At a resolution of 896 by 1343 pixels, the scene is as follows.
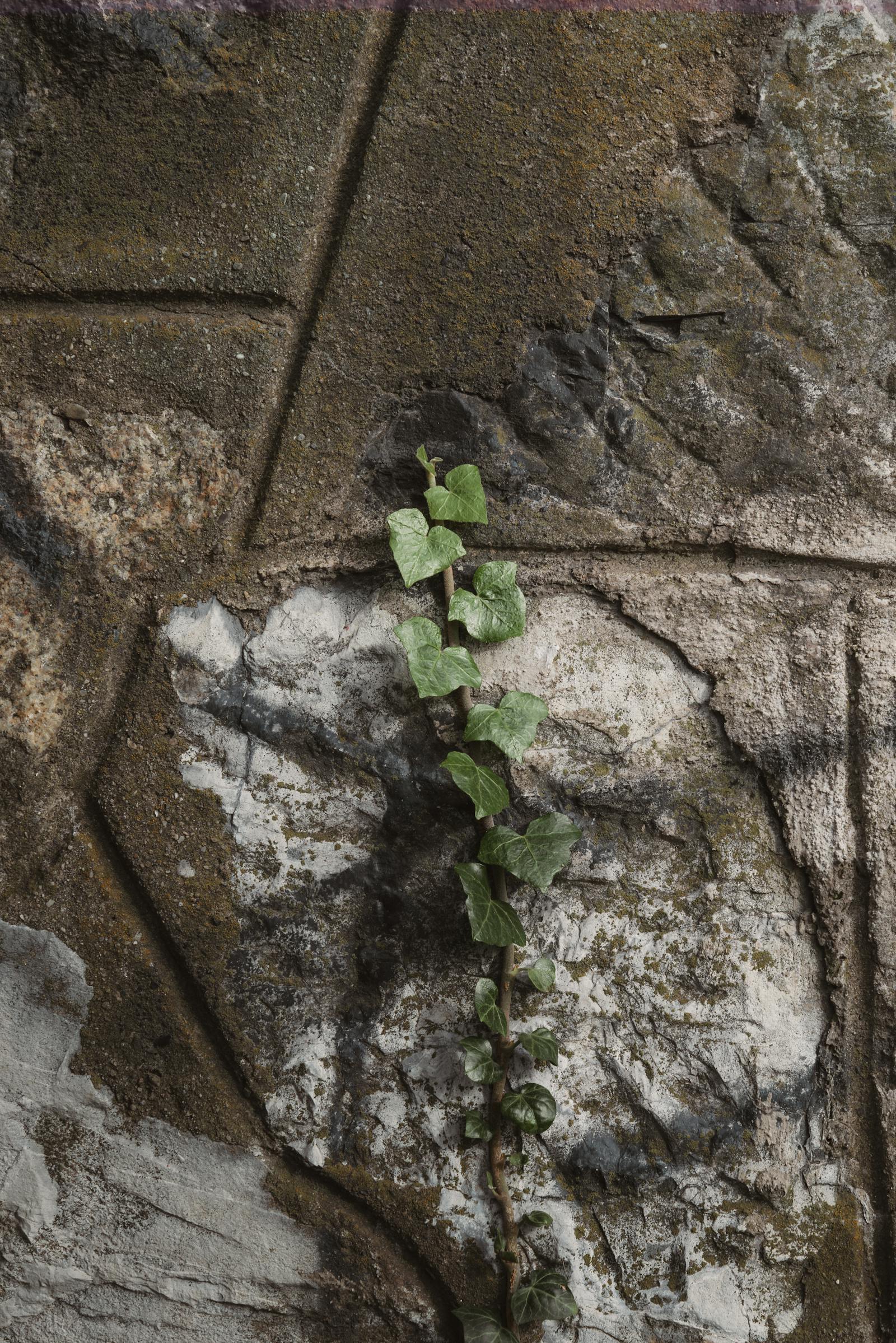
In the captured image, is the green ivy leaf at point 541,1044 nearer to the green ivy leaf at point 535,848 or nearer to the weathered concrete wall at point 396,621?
the weathered concrete wall at point 396,621

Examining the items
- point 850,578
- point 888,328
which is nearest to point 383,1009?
point 850,578

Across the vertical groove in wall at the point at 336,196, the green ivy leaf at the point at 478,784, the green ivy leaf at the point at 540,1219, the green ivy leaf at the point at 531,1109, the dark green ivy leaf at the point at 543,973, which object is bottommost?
the green ivy leaf at the point at 540,1219

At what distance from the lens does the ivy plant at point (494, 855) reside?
0.95m

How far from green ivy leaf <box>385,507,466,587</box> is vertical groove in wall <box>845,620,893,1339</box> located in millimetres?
473

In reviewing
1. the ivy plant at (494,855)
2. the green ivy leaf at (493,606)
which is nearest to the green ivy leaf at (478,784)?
the ivy plant at (494,855)

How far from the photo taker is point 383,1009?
100 cm

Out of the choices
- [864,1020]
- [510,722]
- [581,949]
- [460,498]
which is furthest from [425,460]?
[864,1020]

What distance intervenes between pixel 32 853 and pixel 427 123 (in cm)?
94

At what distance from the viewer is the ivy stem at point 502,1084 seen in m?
0.96

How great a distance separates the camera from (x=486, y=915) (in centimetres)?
96

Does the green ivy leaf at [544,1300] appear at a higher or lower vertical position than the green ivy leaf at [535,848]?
lower

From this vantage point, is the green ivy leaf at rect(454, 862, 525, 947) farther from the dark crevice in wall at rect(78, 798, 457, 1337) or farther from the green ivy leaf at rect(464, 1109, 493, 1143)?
the dark crevice in wall at rect(78, 798, 457, 1337)

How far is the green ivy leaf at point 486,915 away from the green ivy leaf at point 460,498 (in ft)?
1.26

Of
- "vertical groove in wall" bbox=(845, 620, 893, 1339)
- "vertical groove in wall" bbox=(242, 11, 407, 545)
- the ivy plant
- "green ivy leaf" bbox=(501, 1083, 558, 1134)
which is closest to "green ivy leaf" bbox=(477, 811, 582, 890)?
the ivy plant
